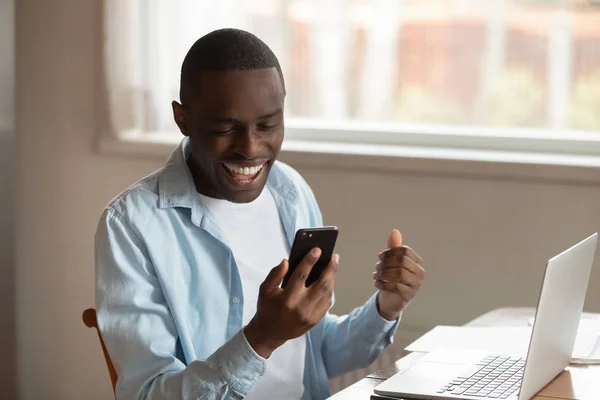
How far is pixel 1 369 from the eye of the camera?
9.94 ft

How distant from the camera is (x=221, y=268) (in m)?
1.72

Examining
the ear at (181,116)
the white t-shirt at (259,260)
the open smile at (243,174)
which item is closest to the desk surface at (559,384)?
the white t-shirt at (259,260)

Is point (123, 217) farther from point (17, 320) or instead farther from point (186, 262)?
point (17, 320)

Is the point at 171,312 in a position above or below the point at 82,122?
below

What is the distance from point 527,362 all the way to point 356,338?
0.57m

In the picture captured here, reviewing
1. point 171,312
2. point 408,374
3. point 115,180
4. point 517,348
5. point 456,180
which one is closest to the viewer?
point 408,374

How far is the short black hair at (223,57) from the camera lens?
164 centimetres

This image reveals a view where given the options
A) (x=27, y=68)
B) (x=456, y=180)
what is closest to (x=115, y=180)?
(x=27, y=68)

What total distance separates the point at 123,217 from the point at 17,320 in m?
1.70

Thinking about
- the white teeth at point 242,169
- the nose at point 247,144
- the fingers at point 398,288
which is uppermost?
the nose at point 247,144

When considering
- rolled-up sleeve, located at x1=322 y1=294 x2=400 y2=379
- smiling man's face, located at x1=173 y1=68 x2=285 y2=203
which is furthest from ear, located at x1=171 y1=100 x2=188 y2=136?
rolled-up sleeve, located at x1=322 y1=294 x2=400 y2=379

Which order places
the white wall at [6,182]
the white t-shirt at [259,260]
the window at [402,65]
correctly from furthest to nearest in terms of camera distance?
the white wall at [6,182]
the window at [402,65]
the white t-shirt at [259,260]

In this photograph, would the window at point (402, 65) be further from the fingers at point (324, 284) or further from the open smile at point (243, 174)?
the fingers at point (324, 284)

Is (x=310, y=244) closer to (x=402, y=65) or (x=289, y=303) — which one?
(x=289, y=303)
